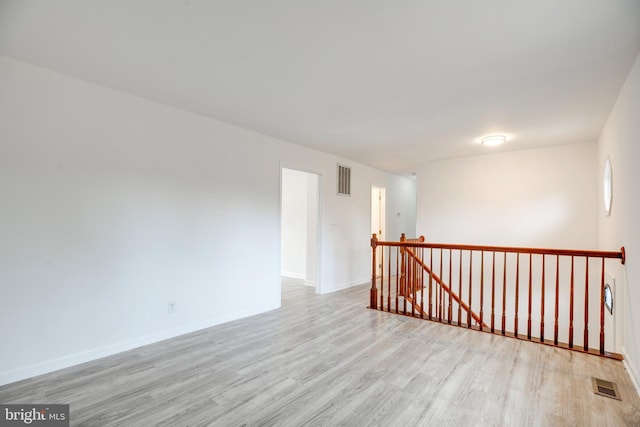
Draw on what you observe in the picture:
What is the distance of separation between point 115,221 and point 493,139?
4753 millimetres

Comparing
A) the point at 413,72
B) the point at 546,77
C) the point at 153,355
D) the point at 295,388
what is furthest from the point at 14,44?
the point at 546,77

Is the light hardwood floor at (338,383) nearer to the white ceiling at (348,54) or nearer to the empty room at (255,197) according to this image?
the empty room at (255,197)

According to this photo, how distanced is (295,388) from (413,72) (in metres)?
2.63

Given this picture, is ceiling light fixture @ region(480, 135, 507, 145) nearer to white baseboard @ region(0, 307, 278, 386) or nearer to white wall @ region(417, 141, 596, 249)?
white wall @ region(417, 141, 596, 249)

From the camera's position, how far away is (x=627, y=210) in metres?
2.68

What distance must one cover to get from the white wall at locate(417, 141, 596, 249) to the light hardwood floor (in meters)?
2.58

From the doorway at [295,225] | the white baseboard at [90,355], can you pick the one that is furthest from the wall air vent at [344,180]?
the white baseboard at [90,355]

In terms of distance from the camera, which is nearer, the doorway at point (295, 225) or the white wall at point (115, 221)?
the white wall at point (115, 221)

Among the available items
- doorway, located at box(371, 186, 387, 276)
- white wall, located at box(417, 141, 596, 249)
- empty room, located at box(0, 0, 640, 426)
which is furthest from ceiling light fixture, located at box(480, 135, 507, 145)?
doorway, located at box(371, 186, 387, 276)

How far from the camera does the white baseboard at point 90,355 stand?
Result: 94.3 inches

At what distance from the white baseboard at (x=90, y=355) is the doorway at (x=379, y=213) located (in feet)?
14.8

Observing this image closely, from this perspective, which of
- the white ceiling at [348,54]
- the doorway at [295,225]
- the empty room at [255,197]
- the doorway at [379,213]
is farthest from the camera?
the doorway at [379,213]

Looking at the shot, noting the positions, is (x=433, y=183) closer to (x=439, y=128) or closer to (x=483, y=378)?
(x=439, y=128)

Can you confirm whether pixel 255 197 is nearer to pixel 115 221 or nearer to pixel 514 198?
pixel 115 221
